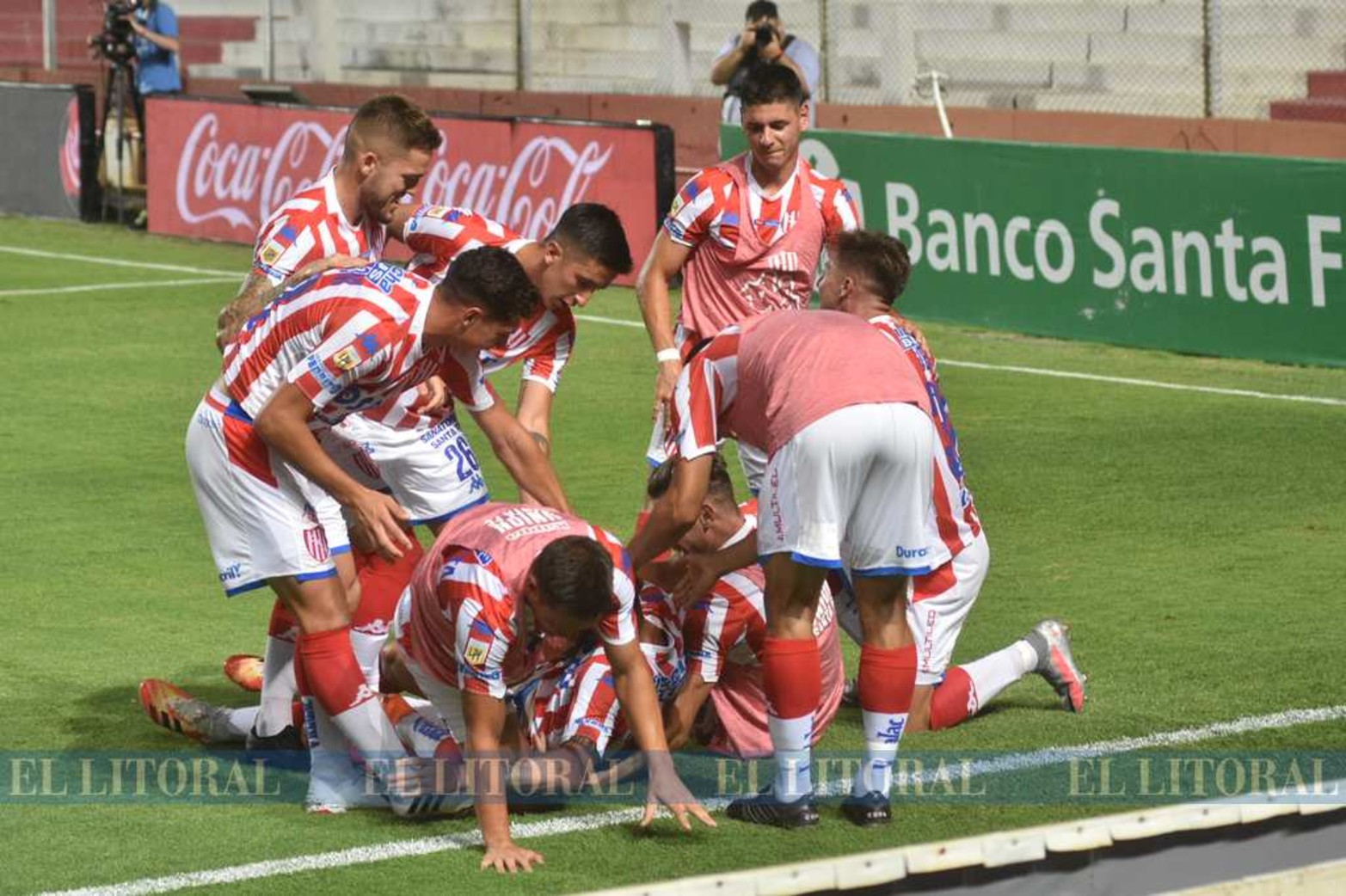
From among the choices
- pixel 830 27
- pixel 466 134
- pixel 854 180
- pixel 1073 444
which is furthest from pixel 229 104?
pixel 1073 444

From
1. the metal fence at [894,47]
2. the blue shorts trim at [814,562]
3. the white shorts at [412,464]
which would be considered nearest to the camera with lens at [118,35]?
the metal fence at [894,47]

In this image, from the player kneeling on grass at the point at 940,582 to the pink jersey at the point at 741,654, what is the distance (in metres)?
0.26

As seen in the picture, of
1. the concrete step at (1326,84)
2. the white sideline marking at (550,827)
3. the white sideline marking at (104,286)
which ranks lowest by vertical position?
the white sideline marking at (550,827)

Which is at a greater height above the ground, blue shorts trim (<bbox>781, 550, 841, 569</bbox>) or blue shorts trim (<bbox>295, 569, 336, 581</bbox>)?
blue shorts trim (<bbox>781, 550, 841, 569</bbox>)

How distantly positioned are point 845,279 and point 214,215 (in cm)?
1663

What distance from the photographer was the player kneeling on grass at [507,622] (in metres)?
6.06

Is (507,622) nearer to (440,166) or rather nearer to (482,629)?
(482,629)

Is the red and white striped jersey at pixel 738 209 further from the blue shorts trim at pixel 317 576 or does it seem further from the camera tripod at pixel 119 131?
the camera tripod at pixel 119 131

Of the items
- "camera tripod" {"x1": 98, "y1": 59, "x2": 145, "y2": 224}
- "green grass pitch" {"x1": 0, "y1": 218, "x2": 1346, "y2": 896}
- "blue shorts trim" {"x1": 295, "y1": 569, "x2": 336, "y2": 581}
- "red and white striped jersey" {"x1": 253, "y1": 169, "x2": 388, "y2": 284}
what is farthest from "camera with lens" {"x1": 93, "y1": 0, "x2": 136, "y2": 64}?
"blue shorts trim" {"x1": 295, "y1": 569, "x2": 336, "y2": 581}

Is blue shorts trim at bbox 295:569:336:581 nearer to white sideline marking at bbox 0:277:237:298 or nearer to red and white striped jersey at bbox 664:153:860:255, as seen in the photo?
red and white striped jersey at bbox 664:153:860:255

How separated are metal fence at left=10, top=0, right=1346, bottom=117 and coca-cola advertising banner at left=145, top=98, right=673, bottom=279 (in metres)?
2.44

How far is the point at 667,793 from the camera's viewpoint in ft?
21.1

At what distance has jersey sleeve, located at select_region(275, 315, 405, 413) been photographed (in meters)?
6.65

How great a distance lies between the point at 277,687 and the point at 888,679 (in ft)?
6.92
